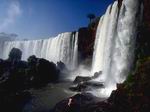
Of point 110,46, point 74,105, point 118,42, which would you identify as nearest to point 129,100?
point 74,105

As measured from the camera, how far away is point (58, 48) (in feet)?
222

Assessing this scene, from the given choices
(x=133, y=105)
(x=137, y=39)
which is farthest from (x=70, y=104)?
(x=137, y=39)

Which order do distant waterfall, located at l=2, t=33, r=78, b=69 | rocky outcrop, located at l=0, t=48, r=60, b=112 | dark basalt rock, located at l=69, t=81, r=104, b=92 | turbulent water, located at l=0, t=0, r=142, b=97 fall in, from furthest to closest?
distant waterfall, located at l=2, t=33, r=78, b=69, turbulent water, located at l=0, t=0, r=142, b=97, dark basalt rock, located at l=69, t=81, r=104, b=92, rocky outcrop, located at l=0, t=48, r=60, b=112

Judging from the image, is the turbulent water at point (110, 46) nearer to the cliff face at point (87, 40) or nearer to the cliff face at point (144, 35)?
the cliff face at point (87, 40)

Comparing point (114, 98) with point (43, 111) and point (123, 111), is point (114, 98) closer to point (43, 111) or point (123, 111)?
point (123, 111)

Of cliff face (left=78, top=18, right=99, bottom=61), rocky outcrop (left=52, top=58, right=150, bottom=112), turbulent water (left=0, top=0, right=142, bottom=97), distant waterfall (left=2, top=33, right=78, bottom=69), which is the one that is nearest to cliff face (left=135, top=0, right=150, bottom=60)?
turbulent water (left=0, top=0, right=142, bottom=97)

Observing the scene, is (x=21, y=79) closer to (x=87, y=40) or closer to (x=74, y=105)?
(x=74, y=105)

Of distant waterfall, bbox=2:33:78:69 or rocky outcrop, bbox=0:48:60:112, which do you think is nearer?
rocky outcrop, bbox=0:48:60:112

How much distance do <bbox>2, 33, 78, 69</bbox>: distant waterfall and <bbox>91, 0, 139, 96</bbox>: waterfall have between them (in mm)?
14228

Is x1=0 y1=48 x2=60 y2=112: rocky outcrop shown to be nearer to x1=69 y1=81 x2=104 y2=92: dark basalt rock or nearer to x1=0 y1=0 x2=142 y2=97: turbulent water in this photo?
x1=69 y1=81 x2=104 y2=92: dark basalt rock

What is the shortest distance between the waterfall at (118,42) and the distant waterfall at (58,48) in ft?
46.7

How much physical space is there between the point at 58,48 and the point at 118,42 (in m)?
29.7

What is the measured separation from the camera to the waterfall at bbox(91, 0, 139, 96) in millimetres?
35906

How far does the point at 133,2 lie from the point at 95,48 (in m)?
19.5
